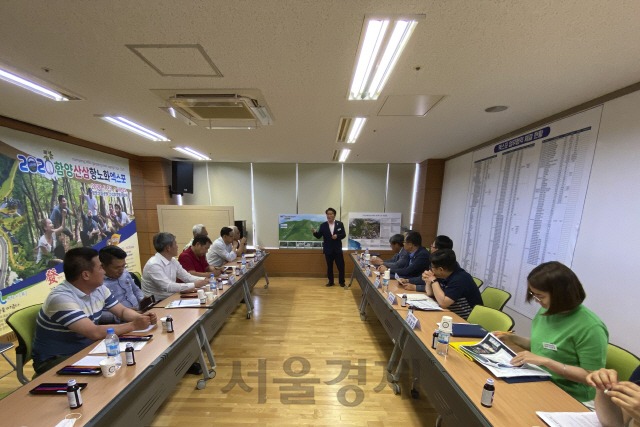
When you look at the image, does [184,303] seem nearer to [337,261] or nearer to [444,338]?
[444,338]

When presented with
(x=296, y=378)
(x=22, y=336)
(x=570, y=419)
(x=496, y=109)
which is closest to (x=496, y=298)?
(x=570, y=419)

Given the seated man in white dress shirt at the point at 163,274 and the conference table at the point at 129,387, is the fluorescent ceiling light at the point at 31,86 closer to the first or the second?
the seated man in white dress shirt at the point at 163,274

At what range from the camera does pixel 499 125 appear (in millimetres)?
2717

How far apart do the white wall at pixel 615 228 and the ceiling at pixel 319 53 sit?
35 centimetres

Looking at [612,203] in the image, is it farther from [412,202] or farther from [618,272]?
[412,202]

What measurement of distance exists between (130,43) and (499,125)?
3.59 meters

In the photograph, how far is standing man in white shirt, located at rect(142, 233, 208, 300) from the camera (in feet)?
8.36

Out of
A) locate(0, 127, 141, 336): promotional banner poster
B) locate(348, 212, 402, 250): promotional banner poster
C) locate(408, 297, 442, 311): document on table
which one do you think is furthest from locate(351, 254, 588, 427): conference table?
locate(0, 127, 141, 336): promotional banner poster

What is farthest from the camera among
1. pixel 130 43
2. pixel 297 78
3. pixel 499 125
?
pixel 499 125

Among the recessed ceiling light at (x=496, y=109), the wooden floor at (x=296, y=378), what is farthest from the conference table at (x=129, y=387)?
the recessed ceiling light at (x=496, y=109)

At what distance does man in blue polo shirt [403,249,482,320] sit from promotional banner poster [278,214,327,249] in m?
3.67

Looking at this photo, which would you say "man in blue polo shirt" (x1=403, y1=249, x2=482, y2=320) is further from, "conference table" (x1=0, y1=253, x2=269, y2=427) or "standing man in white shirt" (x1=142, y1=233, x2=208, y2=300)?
"standing man in white shirt" (x1=142, y1=233, x2=208, y2=300)

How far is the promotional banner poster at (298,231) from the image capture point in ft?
18.7

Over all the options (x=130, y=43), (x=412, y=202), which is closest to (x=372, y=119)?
(x=130, y=43)
